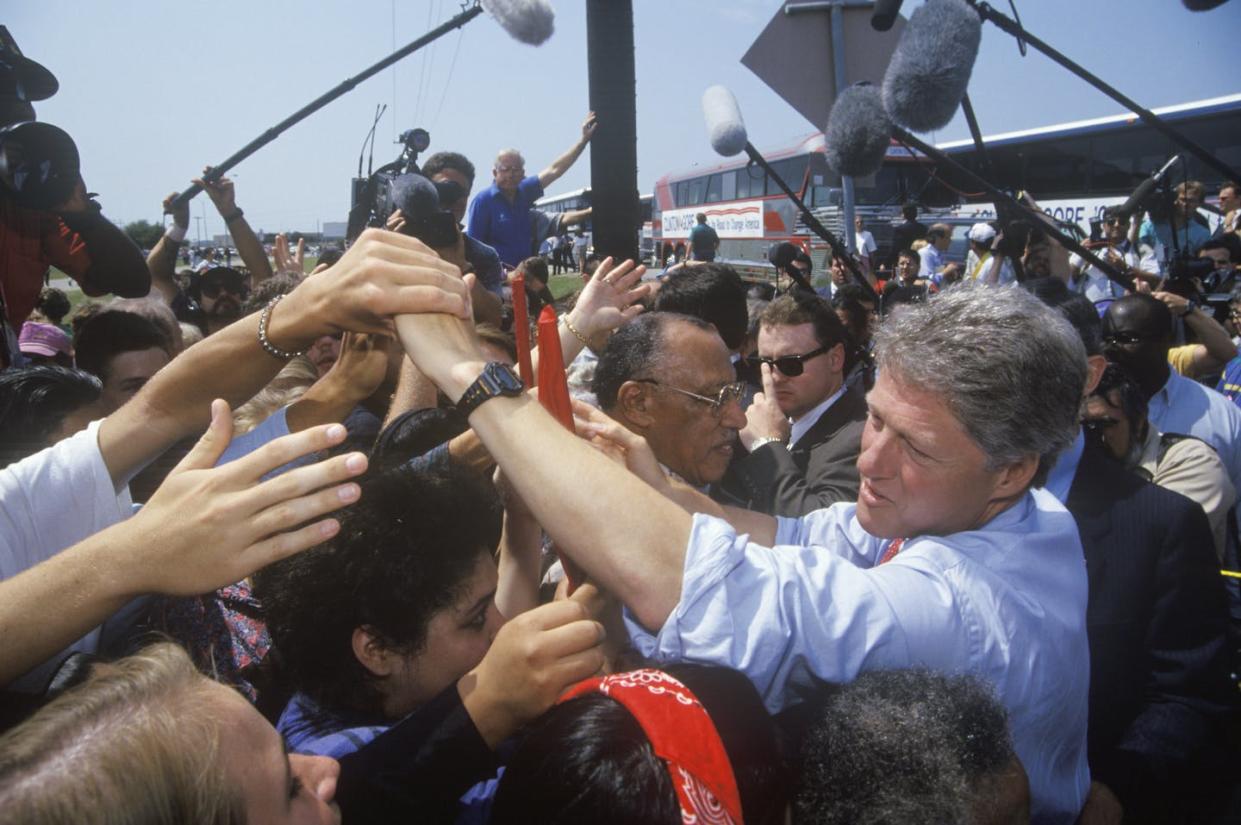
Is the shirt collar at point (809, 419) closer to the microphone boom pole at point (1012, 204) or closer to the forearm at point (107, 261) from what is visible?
the microphone boom pole at point (1012, 204)

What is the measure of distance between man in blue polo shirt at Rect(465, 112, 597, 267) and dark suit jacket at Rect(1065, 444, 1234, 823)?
174 inches

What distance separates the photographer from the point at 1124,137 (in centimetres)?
1377

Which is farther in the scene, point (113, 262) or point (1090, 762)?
point (113, 262)

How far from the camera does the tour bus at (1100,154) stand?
12.1 meters

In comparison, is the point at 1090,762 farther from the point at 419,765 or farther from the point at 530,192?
the point at 530,192

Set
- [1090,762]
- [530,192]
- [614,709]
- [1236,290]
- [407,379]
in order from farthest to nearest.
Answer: [530,192]
[1236,290]
[407,379]
[1090,762]
[614,709]

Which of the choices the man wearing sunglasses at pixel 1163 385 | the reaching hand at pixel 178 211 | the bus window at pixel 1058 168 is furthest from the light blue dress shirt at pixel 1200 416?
the bus window at pixel 1058 168

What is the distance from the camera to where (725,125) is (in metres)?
4.13

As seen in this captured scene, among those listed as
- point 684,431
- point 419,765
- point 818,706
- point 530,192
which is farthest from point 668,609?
point 530,192

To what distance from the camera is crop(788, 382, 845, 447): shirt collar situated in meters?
3.29

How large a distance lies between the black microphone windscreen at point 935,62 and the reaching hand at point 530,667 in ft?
8.19

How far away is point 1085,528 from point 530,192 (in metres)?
4.60

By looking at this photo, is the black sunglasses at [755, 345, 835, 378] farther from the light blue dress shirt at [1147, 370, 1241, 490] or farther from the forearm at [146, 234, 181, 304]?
the forearm at [146, 234, 181, 304]

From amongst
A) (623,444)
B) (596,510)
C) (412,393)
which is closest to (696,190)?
(412,393)
